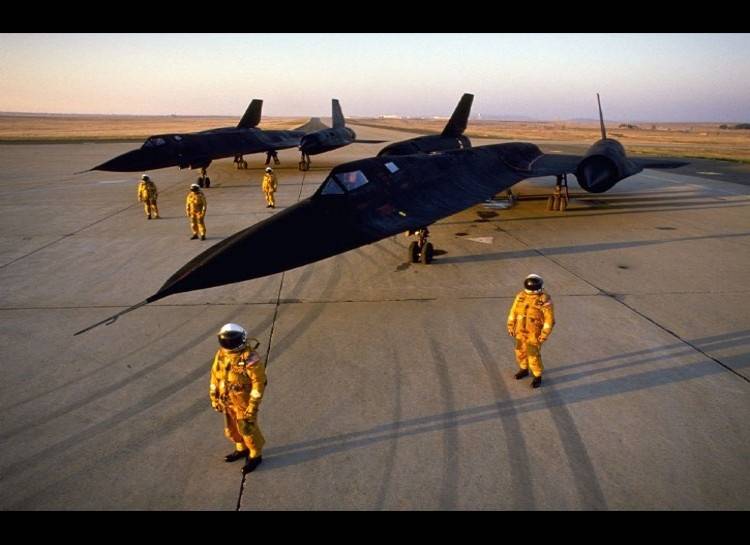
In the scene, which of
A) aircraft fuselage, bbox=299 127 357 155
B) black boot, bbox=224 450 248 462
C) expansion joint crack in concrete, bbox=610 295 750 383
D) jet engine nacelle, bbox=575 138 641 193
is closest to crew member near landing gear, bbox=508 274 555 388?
expansion joint crack in concrete, bbox=610 295 750 383

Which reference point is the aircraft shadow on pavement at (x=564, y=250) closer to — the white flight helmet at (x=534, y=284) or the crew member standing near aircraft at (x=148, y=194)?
the white flight helmet at (x=534, y=284)

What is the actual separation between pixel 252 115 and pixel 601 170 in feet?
85.8

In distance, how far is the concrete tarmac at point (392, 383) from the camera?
4.41 meters

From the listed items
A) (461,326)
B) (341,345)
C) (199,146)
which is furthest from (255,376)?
(199,146)

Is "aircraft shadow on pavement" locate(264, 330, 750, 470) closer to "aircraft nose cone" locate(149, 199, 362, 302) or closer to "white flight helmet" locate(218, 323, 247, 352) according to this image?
"white flight helmet" locate(218, 323, 247, 352)

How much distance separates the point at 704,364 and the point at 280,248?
275 inches

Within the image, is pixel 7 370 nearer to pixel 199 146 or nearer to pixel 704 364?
pixel 704 364

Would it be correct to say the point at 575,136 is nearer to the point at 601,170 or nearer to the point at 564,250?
the point at 601,170

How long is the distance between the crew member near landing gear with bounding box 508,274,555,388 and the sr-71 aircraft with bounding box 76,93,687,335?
11.6 feet

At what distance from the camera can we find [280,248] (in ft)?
24.4

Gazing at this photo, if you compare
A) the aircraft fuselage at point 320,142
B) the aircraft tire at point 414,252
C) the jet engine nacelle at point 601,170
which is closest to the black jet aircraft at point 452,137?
the aircraft fuselage at point 320,142

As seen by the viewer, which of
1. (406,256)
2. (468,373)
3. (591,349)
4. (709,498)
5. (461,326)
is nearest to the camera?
(709,498)

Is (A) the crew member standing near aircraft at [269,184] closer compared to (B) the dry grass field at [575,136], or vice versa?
(A) the crew member standing near aircraft at [269,184]

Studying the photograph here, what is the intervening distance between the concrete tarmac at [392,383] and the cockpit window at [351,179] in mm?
2235
